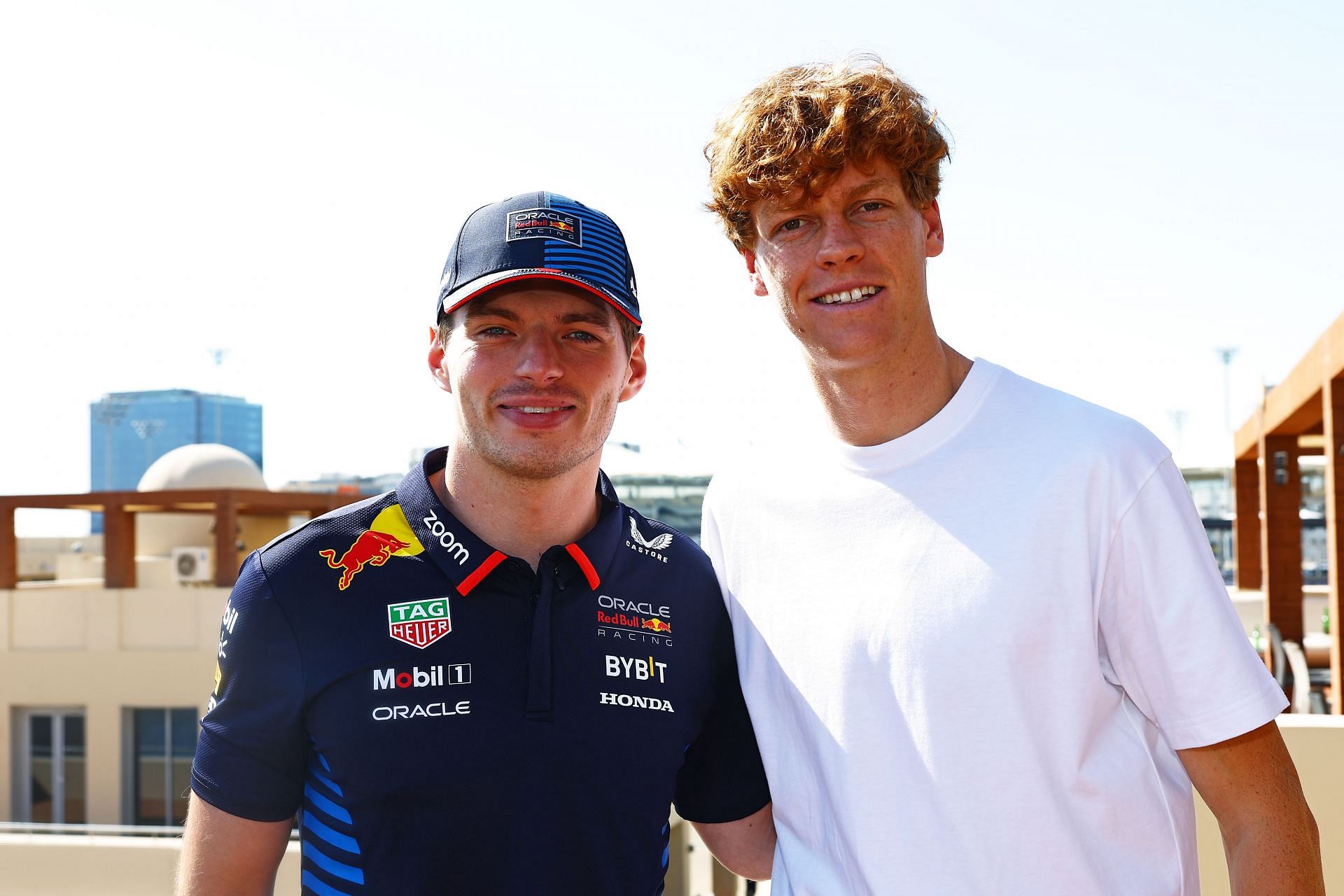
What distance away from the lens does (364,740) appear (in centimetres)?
204

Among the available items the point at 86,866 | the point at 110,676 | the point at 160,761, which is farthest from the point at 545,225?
the point at 110,676

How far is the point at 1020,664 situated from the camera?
199 centimetres

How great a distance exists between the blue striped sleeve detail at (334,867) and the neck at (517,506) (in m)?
0.64

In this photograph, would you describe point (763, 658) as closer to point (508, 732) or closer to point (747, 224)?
point (508, 732)

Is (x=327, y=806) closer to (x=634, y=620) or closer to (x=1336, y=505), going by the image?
(x=634, y=620)

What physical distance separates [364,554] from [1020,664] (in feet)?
4.06

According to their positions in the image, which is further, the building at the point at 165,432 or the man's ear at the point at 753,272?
the building at the point at 165,432

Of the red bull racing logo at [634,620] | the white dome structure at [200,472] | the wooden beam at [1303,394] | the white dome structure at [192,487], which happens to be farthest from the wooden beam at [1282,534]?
the white dome structure at [200,472]

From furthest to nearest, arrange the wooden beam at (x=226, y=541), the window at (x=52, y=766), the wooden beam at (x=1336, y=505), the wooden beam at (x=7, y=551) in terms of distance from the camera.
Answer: the wooden beam at (x=7, y=551)
the wooden beam at (x=226, y=541)
the window at (x=52, y=766)
the wooden beam at (x=1336, y=505)

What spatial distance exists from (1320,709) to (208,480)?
1885cm

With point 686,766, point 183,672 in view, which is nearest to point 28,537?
point 183,672

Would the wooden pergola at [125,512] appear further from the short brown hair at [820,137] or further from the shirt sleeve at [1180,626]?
the shirt sleeve at [1180,626]

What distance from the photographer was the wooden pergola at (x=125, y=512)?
16938 mm

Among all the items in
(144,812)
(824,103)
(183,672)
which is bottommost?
(144,812)
